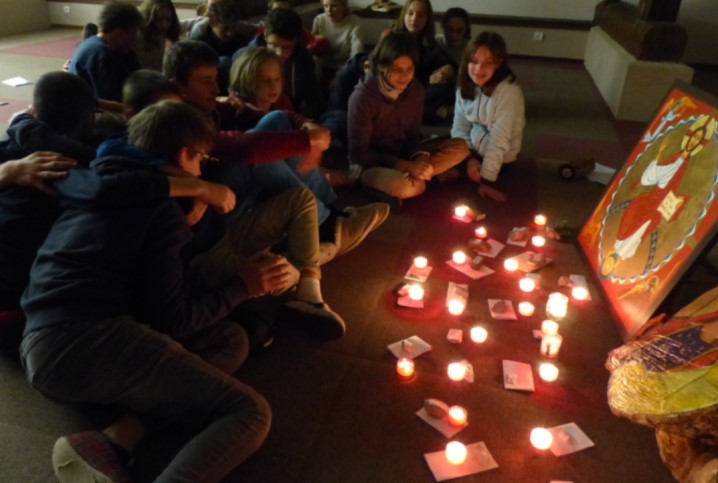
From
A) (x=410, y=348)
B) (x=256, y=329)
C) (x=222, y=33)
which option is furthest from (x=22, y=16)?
(x=410, y=348)

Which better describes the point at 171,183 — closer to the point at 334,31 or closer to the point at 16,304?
the point at 16,304

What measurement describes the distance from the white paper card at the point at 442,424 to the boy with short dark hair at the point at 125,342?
0.53m

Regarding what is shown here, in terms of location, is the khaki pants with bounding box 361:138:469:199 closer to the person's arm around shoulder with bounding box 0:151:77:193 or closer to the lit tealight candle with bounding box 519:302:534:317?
the lit tealight candle with bounding box 519:302:534:317

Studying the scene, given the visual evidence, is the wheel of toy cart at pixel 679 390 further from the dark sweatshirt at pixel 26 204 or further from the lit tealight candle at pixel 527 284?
the dark sweatshirt at pixel 26 204

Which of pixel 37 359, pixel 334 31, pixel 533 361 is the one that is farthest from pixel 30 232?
pixel 334 31

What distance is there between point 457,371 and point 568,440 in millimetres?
413

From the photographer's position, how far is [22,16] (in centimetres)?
834

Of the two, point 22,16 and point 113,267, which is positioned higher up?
point 113,267

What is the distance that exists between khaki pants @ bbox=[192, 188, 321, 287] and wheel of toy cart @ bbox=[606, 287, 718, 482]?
1.28 metres

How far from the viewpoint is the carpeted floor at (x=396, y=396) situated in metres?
1.63

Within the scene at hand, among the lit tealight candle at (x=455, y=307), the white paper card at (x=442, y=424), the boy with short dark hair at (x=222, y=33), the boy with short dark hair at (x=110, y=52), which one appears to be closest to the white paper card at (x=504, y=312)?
the lit tealight candle at (x=455, y=307)

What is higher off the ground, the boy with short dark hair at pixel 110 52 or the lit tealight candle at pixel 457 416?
the boy with short dark hair at pixel 110 52

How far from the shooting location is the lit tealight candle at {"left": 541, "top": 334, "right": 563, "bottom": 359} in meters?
2.02

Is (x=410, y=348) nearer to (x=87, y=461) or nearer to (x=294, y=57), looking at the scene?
(x=87, y=461)
